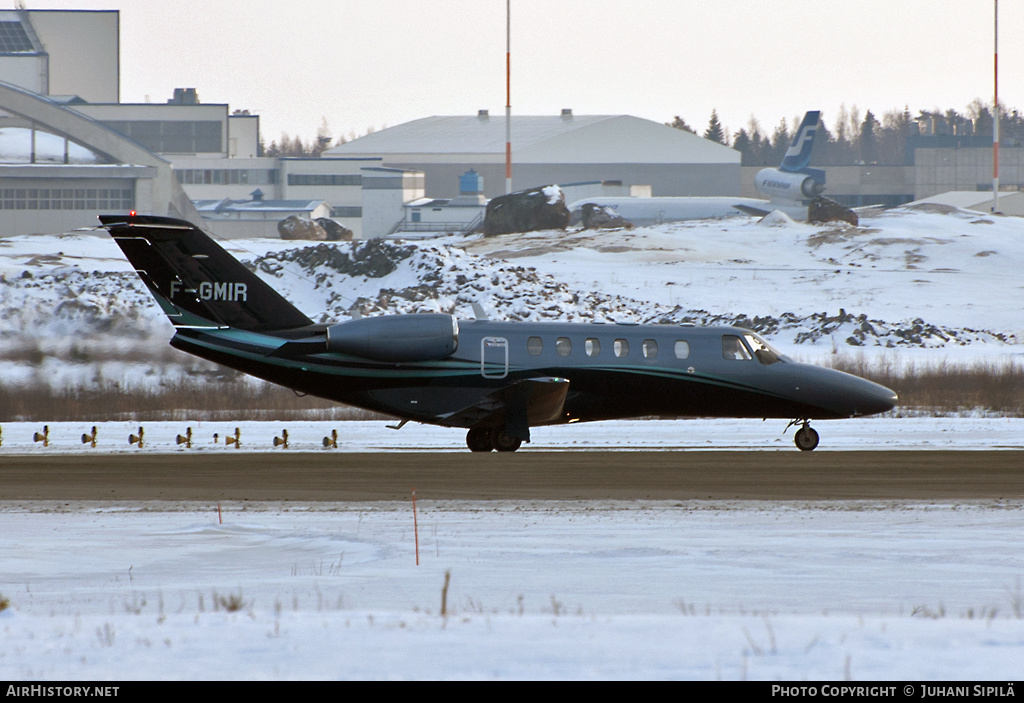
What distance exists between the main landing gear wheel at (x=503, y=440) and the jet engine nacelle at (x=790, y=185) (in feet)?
250

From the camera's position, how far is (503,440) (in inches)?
940

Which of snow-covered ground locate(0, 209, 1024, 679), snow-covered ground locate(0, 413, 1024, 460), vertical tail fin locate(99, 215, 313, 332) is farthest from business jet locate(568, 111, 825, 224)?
vertical tail fin locate(99, 215, 313, 332)

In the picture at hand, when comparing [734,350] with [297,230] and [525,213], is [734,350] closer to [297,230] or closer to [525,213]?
[525,213]

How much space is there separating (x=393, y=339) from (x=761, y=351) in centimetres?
717

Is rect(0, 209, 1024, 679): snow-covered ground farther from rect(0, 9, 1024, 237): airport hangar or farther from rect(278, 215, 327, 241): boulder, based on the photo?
rect(0, 9, 1024, 237): airport hangar

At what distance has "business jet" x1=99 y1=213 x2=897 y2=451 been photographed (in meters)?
23.1

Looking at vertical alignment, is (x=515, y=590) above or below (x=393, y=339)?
below

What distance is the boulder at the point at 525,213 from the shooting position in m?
75.6

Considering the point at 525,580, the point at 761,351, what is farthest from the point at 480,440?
the point at 525,580

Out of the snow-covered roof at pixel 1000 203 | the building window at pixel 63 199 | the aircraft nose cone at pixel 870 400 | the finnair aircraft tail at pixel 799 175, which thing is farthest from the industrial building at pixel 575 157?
the aircraft nose cone at pixel 870 400

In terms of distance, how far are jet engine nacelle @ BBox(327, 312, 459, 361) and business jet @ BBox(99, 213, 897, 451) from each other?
0.02 m

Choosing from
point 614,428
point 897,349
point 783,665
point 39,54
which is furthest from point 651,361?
point 39,54

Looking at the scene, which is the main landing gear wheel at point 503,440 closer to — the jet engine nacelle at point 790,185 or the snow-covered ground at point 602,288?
the snow-covered ground at point 602,288
